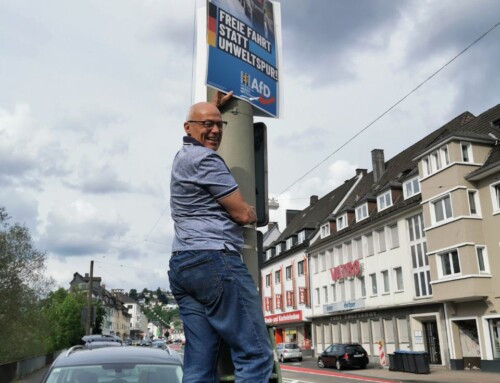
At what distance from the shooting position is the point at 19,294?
21.2 metres

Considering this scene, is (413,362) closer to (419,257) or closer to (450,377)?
(450,377)

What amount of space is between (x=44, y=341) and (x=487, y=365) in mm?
23629

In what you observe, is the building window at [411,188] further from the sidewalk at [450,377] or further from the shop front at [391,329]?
the sidewalk at [450,377]

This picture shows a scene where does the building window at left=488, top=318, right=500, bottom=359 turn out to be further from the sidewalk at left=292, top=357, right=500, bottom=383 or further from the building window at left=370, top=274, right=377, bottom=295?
the building window at left=370, top=274, right=377, bottom=295

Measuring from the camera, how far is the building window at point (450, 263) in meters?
27.2

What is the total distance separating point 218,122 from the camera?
2.57m

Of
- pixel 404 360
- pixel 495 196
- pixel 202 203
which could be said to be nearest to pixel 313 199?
pixel 404 360

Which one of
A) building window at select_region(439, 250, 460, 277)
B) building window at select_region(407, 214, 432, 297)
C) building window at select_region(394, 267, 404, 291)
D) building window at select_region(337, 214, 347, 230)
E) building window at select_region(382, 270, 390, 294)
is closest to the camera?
building window at select_region(439, 250, 460, 277)

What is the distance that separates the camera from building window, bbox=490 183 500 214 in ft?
86.0

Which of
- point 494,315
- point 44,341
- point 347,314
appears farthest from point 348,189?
point 44,341

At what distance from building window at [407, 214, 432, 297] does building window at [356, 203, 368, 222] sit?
21.2 ft

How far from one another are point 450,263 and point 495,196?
13.6 feet

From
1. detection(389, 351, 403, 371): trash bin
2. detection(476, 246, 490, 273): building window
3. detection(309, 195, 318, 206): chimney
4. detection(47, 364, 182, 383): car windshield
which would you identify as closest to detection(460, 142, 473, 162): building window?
detection(476, 246, 490, 273): building window

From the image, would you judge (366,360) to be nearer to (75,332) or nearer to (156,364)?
(156,364)
